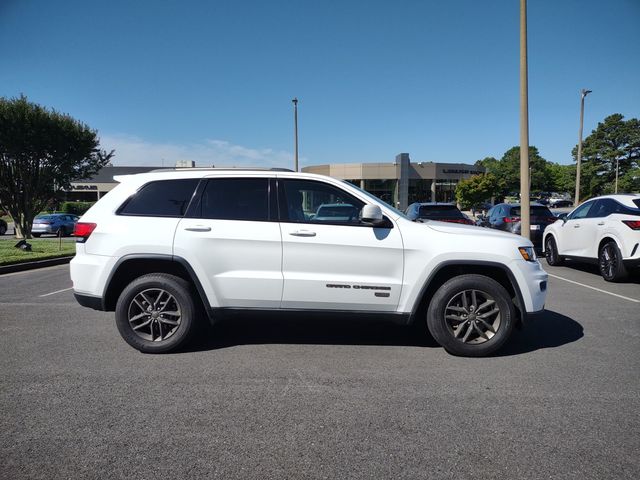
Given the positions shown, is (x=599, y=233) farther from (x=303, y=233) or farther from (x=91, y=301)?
(x=91, y=301)

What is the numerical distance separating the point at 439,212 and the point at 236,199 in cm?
791

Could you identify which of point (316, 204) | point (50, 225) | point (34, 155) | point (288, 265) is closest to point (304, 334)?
point (288, 265)

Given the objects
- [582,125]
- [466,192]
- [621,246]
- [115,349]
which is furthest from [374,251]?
[466,192]

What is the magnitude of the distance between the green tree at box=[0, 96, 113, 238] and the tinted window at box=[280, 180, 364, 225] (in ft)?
58.6

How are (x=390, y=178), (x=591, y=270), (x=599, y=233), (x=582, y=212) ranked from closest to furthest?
(x=599, y=233), (x=582, y=212), (x=591, y=270), (x=390, y=178)

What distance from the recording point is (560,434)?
2.65 m

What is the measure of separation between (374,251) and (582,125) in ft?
92.1

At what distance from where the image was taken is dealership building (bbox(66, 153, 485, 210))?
5359 cm

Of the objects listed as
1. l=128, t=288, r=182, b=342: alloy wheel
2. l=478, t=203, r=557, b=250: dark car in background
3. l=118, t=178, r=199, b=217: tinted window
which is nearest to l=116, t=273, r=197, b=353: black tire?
l=128, t=288, r=182, b=342: alloy wheel

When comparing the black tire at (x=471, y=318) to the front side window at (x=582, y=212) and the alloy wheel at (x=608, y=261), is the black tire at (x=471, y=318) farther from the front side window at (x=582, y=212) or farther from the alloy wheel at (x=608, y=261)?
the front side window at (x=582, y=212)

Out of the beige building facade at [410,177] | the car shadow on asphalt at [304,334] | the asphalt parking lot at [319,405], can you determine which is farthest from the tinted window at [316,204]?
the beige building facade at [410,177]

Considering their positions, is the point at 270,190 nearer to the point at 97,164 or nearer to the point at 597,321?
the point at 597,321

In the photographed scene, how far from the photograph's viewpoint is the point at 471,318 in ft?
13.1

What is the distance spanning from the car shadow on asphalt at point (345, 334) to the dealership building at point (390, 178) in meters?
45.5
